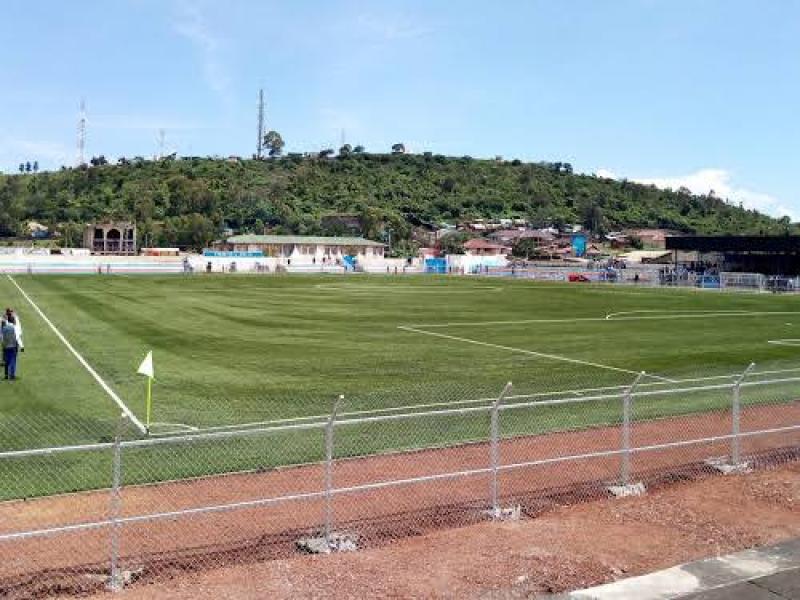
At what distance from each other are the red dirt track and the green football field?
66.9 inches

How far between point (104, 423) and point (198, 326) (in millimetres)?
20856

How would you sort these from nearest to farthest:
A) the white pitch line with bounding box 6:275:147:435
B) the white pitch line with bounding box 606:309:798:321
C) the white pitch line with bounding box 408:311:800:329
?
1. the white pitch line with bounding box 6:275:147:435
2. the white pitch line with bounding box 408:311:800:329
3. the white pitch line with bounding box 606:309:798:321

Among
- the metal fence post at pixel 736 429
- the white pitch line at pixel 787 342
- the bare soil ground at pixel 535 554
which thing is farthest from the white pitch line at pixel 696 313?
the bare soil ground at pixel 535 554

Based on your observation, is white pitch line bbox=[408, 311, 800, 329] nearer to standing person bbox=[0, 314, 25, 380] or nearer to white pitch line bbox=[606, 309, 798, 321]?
white pitch line bbox=[606, 309, 798, 321]

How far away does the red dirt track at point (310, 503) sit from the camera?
10.5 meters

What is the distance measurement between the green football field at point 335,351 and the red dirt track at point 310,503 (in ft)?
5.58

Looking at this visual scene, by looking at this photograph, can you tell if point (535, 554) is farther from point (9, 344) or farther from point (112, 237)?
point (112, 237)

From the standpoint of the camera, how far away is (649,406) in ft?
68.6

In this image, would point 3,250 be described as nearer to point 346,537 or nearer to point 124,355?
point 124,355

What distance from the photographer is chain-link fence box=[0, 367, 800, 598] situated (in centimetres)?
1055

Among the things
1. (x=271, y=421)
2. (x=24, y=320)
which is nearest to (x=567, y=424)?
(x=271, y=421)

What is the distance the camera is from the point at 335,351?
30.6m

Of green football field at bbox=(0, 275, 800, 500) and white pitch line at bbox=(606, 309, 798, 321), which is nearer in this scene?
green football field at bbox=(0, 275, 800, 500)

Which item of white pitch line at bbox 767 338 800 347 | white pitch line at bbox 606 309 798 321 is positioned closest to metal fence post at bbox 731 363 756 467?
white pitch line at bbox 767 338 800 347
